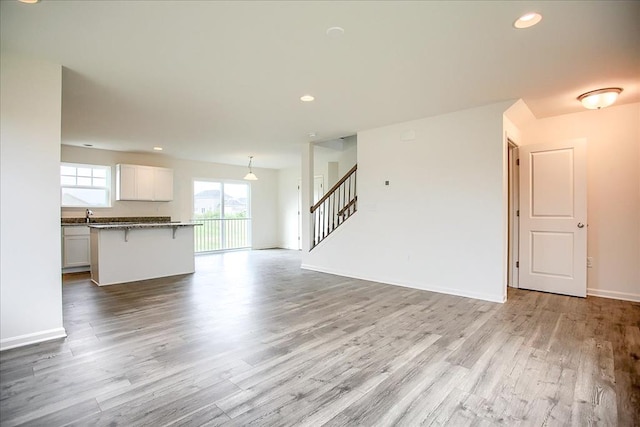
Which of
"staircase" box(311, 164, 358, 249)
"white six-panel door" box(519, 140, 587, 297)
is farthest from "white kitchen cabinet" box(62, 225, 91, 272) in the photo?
"white six-panel door" box(519, 140, 587, 297)

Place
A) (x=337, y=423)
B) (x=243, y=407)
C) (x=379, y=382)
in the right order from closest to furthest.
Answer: (x=337, y=423), (x=243, y=407), (x=379, y=382)

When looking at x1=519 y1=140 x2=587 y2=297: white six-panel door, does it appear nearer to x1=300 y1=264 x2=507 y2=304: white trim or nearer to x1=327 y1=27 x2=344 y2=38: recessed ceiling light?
x1=300 y1=264 x2=507 y2=304: white trim

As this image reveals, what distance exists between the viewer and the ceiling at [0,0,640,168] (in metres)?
2.15

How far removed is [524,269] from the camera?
4.69 meters

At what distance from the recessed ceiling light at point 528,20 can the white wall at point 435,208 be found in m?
1.79

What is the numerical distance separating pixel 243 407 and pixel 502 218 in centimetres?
365

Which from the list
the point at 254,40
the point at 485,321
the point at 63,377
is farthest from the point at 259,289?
the point at 254,40

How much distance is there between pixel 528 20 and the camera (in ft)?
7.32

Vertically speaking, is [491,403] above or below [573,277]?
below

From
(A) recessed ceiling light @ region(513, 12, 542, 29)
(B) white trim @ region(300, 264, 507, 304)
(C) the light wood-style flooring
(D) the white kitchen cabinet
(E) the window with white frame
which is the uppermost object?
(A) recessed ceiling light @ region(513, 12, 542, 29)

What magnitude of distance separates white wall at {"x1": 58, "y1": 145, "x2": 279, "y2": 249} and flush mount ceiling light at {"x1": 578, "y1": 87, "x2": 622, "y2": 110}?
26.2 feet

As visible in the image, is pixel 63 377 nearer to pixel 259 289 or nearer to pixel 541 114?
pixel 259 289

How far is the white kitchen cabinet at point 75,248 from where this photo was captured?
6090mm

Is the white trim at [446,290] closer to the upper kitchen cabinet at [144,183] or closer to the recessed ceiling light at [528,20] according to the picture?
the recessed ceiling light at [528,20]
